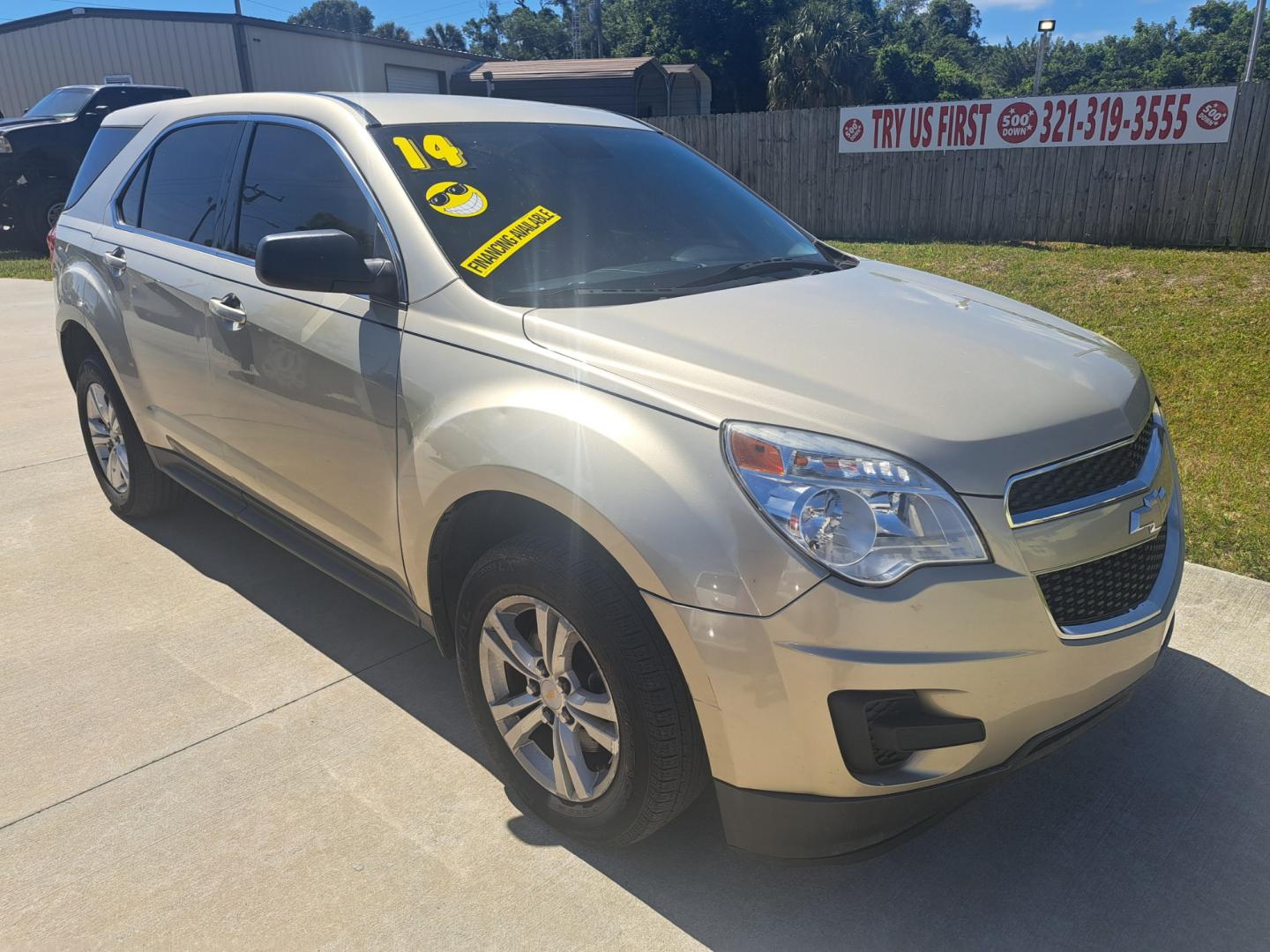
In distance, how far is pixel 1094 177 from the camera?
12516mm

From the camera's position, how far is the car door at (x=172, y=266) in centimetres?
352

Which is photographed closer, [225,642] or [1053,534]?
[1053,534]

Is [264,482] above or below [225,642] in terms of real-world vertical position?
above

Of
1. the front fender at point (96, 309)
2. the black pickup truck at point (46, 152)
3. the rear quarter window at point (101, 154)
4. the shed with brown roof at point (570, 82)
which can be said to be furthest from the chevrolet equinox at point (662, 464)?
the shed with brown roof at point (570, 82)

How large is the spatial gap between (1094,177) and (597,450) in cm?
1263

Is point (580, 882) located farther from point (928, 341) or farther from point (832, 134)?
point (832, 134)

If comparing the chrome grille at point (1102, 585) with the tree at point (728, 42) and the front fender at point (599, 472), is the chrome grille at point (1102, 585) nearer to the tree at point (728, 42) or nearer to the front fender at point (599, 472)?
the front fender at point (599, 472)

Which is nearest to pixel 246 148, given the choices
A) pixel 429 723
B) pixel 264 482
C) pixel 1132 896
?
pixel 264 482

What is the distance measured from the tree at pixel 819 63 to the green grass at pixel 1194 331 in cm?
3288

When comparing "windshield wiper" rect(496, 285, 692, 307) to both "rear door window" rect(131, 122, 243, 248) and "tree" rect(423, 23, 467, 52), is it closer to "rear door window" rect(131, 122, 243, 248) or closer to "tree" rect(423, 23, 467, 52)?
"rear door window" rect(131, 122, 243, 248)

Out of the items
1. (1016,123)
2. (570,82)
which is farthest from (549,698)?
(570,82)

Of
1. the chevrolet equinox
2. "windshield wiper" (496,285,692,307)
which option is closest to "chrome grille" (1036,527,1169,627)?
the chevrolet equinox

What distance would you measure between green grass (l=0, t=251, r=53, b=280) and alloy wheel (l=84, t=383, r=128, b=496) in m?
10.2

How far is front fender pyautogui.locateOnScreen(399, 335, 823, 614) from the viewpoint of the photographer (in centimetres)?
190
